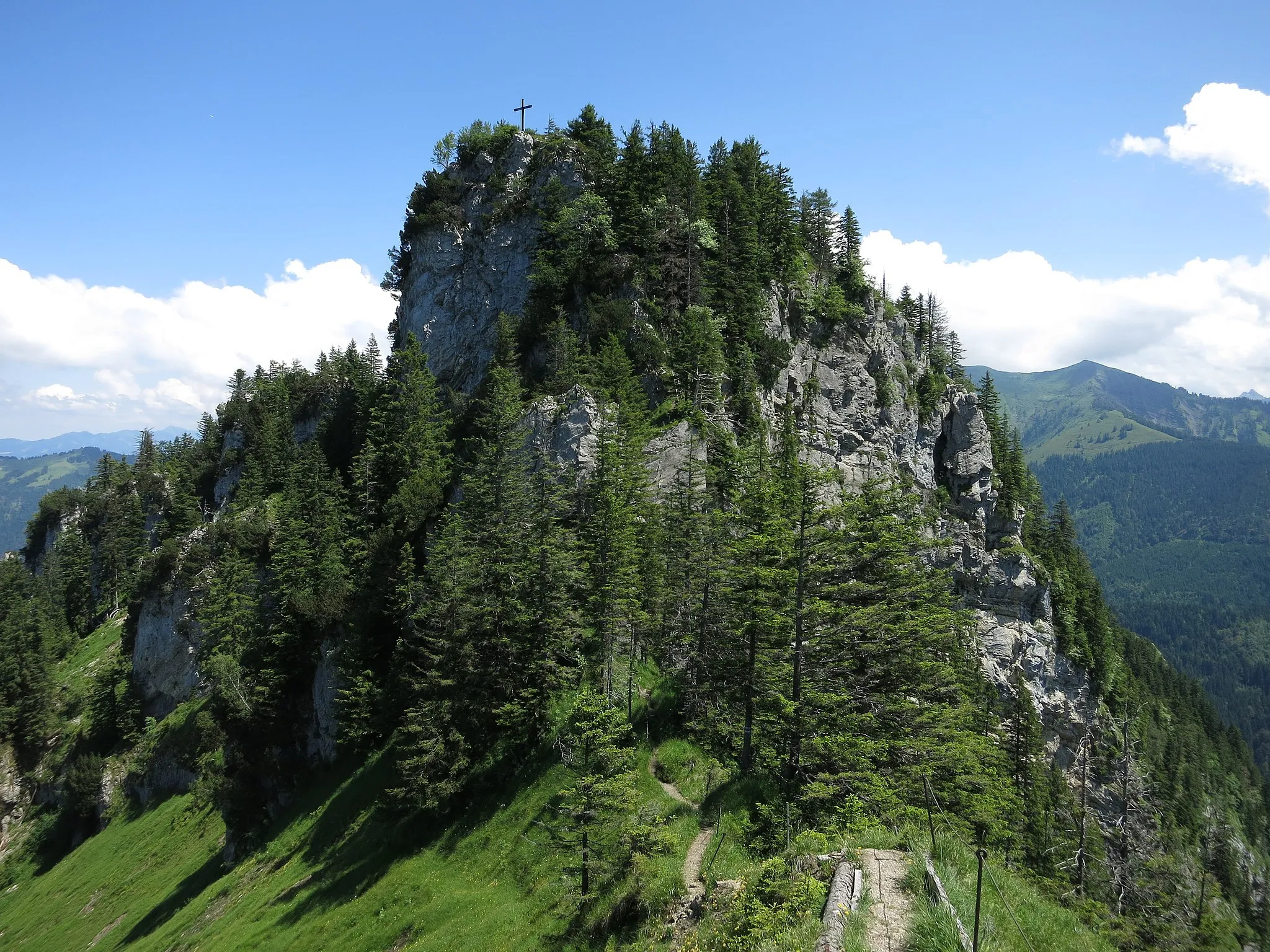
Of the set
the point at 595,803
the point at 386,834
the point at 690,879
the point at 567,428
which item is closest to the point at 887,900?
the point at 690,879

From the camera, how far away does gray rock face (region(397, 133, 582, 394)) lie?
56906mm

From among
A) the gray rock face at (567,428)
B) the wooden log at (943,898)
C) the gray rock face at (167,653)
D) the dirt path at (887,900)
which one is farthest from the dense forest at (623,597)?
the wooden log at (943,898)

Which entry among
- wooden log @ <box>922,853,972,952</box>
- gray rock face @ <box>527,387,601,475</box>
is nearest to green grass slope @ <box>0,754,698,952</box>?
wooden log @ <box>922,853,972,952</box>

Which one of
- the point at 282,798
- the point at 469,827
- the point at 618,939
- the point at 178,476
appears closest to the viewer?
the point at 618,939

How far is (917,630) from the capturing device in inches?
974

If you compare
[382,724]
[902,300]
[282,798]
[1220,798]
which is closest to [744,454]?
[382,724]

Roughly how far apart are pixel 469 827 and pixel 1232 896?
10266cm

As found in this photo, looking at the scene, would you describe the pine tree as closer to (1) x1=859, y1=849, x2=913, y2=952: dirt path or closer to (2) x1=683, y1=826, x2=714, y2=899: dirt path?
(2) x1=683, y1=826, x2=714, y2=899: dirt path

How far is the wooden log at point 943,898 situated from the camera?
30.2 ft

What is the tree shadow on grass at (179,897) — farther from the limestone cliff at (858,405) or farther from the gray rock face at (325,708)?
the limestone cliff at (858,405)

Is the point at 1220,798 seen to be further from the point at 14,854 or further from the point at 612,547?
the point at 14,854

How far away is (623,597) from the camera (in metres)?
30.7

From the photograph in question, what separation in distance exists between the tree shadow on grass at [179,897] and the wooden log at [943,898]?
5304 cm

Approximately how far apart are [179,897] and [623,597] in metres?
44.7
